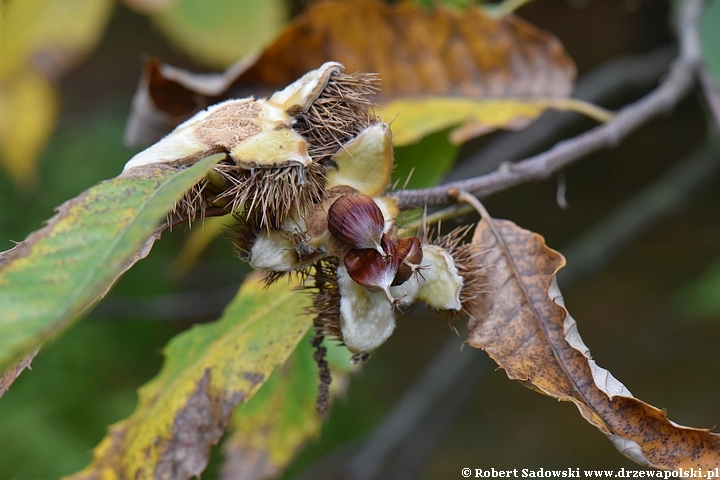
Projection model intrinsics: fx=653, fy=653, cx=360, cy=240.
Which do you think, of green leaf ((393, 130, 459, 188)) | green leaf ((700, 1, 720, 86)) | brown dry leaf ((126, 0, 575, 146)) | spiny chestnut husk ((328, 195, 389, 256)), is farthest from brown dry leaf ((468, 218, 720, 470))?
green leaf ((700, 1, 720, 86))

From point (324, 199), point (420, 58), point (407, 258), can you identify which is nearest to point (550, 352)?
point (407, 258)

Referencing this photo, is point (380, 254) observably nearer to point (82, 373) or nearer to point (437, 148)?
point (437, 148)

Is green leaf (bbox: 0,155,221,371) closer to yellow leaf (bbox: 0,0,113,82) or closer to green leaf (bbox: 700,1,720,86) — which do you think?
yellow leaf (bbox: 0,0,113,82)

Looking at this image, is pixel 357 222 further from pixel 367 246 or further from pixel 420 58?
pixel 420 58

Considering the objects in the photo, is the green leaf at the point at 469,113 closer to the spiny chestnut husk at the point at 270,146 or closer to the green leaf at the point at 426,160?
the green leaf at the point at 426,160

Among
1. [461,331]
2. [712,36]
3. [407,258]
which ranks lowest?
[461,331]

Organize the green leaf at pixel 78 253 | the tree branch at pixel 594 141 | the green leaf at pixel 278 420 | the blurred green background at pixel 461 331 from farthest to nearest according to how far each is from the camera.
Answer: the blurred green background at pixel 461 331
the green leaf at pixel 278 420
the tree branch at pixel 594 141
the green leaf at pixel 78 253


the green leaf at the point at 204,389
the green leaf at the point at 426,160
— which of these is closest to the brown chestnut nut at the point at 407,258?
the green leaf at the point at 204,389
